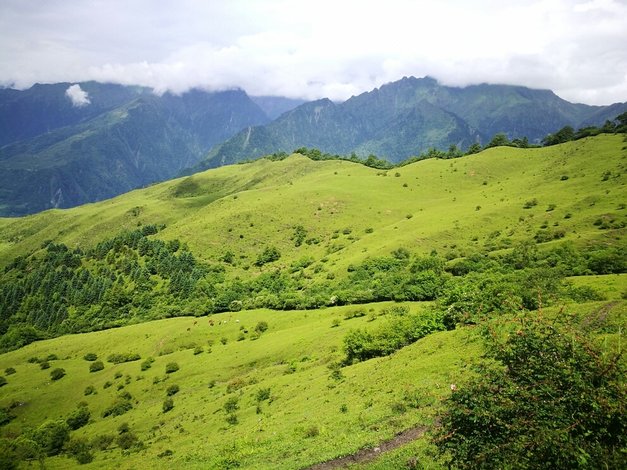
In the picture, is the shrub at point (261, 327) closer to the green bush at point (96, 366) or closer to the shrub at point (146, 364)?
the shrub at point (146, 364)

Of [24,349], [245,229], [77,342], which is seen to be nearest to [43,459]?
[77,342]

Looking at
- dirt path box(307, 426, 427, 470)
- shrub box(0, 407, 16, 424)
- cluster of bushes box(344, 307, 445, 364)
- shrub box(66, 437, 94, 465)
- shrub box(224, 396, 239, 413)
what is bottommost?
shrub box(0, 407, 16, 424)

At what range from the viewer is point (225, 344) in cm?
8631

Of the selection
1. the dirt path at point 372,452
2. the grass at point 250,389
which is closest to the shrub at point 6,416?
the grass at point 250,389

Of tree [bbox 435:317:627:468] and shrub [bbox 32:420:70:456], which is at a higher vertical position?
tree [bbox 435:317:627:468]

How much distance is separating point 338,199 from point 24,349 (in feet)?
418

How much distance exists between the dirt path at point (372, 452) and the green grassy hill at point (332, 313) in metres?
0.50

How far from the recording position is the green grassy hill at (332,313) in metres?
32.4

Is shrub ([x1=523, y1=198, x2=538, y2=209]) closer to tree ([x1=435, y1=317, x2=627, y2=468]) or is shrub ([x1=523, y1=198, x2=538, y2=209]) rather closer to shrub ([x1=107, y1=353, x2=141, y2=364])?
shrub ([x1=107, y1=353, x2=141, y2=364])

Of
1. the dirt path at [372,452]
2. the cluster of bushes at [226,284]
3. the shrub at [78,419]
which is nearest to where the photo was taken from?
the dirt path at [372,452]

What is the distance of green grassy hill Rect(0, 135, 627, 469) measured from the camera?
32.4 meters

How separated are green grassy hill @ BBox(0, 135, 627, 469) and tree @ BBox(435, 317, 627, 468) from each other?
14.9 feet

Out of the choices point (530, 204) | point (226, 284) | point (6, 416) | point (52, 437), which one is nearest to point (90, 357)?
point (6, 416)

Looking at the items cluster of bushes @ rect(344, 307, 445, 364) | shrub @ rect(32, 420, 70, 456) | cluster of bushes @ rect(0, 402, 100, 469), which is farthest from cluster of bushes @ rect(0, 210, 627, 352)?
shrub @ rect(32, 420, 70, 456)
